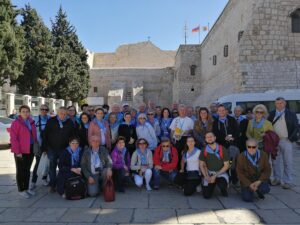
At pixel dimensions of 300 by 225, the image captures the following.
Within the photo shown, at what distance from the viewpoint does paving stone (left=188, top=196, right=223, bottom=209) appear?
16.2ft

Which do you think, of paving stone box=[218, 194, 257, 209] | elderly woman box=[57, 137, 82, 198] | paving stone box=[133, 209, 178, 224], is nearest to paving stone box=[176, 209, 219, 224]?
paving stone box=[133, 209, 178, 224]

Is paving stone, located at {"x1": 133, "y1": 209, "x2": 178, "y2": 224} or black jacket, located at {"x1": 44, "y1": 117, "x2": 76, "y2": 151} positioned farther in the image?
black jacket, located at {"x1": 44, "y1": 117, "x2": 76, "y2": 151}

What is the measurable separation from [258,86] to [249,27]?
9.63ft

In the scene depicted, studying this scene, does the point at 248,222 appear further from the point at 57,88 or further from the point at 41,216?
the point at 57,88

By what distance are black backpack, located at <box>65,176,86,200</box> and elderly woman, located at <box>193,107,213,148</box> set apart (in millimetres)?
2159

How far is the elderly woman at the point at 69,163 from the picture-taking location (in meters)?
5.58

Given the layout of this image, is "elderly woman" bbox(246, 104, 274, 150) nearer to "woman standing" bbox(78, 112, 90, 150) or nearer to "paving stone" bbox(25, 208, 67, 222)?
"woman standing" bbox(78, 112, 90, 150)

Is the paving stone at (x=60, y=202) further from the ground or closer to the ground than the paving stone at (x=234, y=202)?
further from the ground

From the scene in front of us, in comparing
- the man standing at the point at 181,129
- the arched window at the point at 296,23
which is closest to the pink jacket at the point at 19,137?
the man standing at the point at 181,129

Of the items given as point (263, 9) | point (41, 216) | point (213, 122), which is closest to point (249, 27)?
point (263, 9)

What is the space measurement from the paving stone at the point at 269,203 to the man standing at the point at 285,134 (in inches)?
37.2

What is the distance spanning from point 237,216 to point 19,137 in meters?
3.60

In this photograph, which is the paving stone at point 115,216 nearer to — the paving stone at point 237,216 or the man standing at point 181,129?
the paving stone at point 237,216

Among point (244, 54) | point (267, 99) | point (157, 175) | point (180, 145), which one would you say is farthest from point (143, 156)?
point (244, 54)
